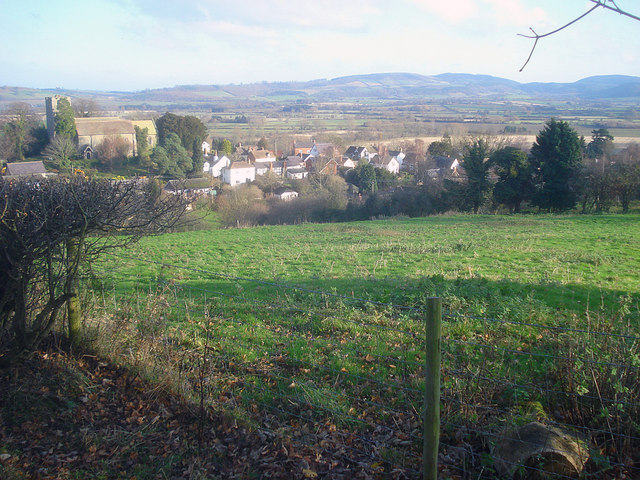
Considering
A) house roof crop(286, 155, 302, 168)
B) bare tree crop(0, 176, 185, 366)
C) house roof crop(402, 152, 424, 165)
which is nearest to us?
bare tree crop(0, 176, 185, 366)

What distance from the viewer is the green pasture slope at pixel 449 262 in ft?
31.3

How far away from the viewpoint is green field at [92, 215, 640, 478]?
4102 millimetres

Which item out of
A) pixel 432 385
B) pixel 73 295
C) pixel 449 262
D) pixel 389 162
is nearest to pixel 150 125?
pixel 389 162

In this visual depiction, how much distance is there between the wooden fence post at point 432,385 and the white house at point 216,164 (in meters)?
65.5

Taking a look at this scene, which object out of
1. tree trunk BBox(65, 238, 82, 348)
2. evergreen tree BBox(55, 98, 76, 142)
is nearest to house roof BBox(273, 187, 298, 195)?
evergreen tree BBox(55, 98, 76, 142)

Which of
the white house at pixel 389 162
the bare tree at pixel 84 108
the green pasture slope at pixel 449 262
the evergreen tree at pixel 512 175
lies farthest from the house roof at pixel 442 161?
the bare tree at pixel 84 108

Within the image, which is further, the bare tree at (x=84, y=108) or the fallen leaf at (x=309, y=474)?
the bare tree at (x=84, y=108)

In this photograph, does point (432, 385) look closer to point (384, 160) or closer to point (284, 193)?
point (284, 193)

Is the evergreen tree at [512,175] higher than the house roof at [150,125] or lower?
lower

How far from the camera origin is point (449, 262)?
14.8 m

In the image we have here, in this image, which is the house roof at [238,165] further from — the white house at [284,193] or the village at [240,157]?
the white house at [284,193]

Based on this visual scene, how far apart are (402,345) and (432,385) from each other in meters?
1.91

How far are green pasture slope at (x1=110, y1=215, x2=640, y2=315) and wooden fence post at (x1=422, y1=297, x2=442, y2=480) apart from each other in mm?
3669

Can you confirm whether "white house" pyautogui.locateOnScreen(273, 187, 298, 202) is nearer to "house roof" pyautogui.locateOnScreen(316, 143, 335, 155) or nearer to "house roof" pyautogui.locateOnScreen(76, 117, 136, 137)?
"house roof" pyautogui.locateOnScreen(76, 117, 136, 137)
